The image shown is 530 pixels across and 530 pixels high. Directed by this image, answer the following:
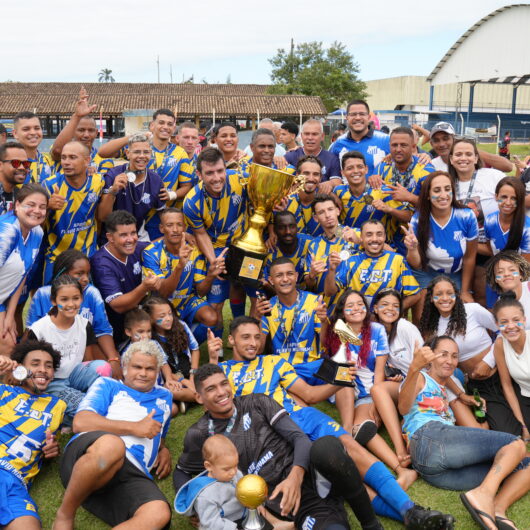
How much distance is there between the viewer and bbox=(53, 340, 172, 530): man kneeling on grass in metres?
3.08

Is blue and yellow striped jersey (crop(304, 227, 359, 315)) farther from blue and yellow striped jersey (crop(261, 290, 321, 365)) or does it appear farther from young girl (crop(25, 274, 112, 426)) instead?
young girl (crop(25, 274, 112, 426))

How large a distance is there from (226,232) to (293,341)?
1.45 meters

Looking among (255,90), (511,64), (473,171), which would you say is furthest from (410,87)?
(473,171)

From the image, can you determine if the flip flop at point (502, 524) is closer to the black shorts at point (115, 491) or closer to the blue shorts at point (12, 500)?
the black shorts at point (115, 491)

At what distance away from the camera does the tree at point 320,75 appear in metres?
44.2

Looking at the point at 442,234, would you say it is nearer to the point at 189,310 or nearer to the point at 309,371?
the point at 309,371

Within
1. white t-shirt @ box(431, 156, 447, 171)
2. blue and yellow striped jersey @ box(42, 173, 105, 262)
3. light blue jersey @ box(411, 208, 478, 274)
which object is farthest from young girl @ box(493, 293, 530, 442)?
blue and yellow striped jersey @ box(42, 173, 105, 262)

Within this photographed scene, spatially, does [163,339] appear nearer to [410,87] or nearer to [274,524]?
[274,524]

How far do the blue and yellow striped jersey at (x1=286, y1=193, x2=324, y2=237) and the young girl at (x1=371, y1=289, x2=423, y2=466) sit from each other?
122 cm

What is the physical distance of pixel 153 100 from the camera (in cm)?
3259

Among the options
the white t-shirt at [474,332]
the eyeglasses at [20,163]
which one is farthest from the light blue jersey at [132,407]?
the eyeglasses at [20,163]

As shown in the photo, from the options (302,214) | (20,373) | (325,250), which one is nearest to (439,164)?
(302,214)

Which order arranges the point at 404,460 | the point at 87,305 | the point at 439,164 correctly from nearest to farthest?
the point at 404,460
the point at 87,305
the point at 439,164

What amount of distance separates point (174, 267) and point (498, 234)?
9.77ft
